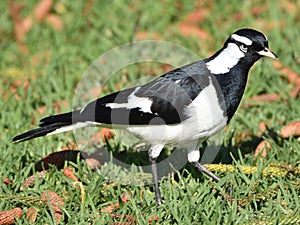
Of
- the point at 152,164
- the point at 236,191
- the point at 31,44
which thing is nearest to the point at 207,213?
the point at 236,191

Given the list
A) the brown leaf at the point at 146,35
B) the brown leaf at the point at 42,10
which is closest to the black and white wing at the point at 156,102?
the brown leaf at the point at 146,35

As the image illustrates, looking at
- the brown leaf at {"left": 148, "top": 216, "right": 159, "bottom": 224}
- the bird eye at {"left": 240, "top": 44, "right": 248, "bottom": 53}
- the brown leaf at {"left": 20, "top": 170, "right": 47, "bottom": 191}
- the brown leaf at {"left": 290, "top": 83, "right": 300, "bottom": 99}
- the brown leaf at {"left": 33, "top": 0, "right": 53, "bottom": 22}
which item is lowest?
the brown leaf at {"left": 148, "top": 216, "right": 159, "bottom": 224}

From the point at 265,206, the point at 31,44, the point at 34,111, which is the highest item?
the point at 31,44

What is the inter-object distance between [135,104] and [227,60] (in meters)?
0.50

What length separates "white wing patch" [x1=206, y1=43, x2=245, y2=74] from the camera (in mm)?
3410

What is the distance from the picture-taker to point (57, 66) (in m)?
5.14

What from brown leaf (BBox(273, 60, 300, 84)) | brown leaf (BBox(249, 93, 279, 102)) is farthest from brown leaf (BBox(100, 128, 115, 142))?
brown leaf (BBox(273, 60, 300, 84))

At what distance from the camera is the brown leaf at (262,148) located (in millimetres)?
3779

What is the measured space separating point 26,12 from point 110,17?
33.2 inches

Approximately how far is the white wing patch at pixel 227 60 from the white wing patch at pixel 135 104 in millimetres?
354

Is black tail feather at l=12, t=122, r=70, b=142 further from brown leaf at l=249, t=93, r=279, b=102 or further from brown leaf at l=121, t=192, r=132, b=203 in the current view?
brown leaf at l=249, t=93, r=279, b=102

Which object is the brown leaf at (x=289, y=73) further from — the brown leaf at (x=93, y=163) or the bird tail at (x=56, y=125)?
the bird tail at (x=56, y=125)

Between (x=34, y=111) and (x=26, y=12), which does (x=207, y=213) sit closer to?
(x=34, y=111)

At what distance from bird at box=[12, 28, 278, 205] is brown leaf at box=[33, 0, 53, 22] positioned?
2.70 metres
